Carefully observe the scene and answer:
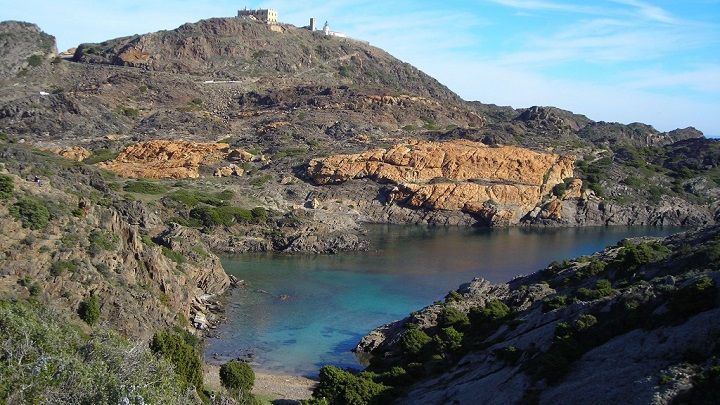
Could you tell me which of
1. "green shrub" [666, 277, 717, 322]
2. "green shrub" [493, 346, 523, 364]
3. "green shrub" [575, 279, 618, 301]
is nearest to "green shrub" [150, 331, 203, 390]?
"green shrub" [493, 346, 523, 364]

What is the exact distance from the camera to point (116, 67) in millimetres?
122250

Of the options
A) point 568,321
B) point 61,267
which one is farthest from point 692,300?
point 61,267

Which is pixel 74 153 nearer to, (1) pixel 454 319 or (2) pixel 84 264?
(2) pixel 84 264

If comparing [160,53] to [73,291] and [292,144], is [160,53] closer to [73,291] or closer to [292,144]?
[292,144]

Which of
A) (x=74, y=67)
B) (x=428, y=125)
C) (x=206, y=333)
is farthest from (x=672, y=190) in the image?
(x=74, y=67)

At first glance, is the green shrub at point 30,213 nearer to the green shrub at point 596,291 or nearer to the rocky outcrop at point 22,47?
the green shrub at point 596,291

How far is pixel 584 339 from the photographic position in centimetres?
2155

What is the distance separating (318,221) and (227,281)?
25.4 meters

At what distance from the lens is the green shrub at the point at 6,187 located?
107ft

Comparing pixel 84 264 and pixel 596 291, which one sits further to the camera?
pixel 84 264

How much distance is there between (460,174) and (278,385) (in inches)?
2418

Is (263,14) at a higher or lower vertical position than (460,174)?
higher

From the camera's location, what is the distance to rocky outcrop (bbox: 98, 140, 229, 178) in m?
81.2

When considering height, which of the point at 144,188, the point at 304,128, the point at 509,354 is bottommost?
the point at 509,354
